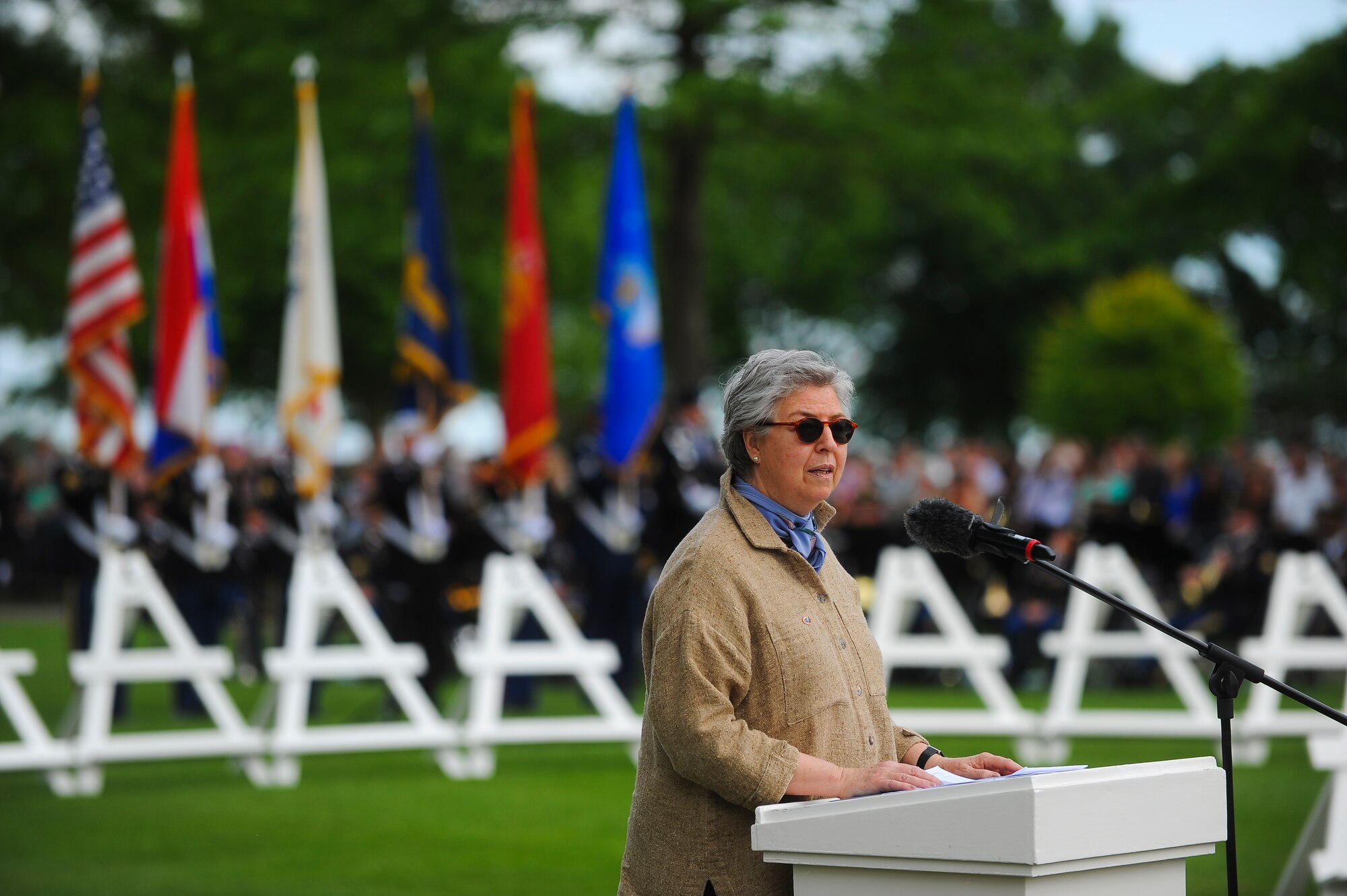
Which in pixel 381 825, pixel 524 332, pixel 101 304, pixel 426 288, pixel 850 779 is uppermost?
pixel 426 288

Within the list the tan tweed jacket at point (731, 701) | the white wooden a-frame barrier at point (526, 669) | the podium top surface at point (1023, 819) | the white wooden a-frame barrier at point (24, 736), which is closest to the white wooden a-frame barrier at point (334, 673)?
the white wooden a-frame barrier at point (526, 669)

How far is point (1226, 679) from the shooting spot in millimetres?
3953

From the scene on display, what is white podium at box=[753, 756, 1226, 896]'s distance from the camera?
3238 millimetres

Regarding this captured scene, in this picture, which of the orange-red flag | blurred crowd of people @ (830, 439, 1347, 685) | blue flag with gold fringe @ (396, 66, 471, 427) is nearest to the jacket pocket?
blurred crowd of people @ (830, 439, 1347, 685)

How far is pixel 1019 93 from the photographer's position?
2283cm

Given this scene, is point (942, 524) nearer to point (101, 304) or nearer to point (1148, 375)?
point (101, 304)

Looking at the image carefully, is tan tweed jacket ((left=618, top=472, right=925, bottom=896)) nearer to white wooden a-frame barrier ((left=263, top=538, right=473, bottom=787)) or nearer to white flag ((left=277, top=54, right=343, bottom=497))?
white wooden a-frame barrier ((left=263, top=538, right=473, bottom=787))

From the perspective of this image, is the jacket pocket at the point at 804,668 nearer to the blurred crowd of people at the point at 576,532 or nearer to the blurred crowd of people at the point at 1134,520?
the blurred crowd of people at the point at 576,532

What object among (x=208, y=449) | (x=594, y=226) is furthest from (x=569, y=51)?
(x=594, y=226)

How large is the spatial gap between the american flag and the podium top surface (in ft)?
39.4

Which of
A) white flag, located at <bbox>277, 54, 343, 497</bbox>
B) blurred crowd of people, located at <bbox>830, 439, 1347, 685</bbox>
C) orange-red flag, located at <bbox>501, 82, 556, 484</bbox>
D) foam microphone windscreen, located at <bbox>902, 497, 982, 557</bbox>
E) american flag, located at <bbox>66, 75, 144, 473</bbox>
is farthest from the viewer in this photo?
blurred crowd of people, located at <bbox>830, 439, 1347, 685</bbox>

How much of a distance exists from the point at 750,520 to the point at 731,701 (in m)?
0.42

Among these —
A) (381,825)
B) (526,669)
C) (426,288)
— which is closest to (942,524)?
(381,825)

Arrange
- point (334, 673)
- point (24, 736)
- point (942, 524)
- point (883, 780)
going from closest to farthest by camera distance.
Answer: point (883, 780) → point (942, 524) → point (24, 736) → point (334, 673)
